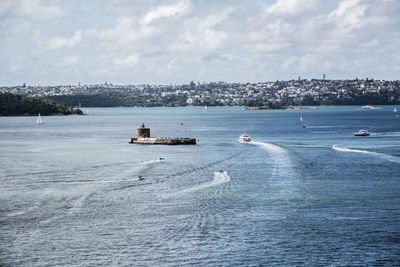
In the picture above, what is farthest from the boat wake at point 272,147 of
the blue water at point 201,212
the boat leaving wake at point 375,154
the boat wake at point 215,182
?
the boat wake at point 215,182

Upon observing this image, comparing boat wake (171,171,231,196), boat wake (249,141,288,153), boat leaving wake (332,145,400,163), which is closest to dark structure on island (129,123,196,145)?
boat wake (249,141,288,153)

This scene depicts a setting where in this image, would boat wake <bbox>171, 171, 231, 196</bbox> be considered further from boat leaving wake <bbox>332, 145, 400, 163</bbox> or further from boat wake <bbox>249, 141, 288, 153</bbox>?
boat wake <bbox>249, 141, 288, 153</bbox>

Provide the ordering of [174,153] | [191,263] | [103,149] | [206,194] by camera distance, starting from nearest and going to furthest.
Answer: [191,263] < [206,194] < [174,153] < [103,149]

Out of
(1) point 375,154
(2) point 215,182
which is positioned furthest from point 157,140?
(2) point 215,182

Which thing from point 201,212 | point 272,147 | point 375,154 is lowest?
point 201,212

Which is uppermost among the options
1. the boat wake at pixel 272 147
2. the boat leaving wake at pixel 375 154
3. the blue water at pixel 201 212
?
the boat leaving wake at pixel 375 154

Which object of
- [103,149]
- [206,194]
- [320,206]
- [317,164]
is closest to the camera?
[320,206]

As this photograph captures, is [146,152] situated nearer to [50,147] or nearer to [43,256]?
[50,147]

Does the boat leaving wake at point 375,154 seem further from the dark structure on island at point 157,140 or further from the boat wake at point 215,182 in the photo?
the dark structure on island at point 157,140

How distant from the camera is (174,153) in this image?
3890 inches

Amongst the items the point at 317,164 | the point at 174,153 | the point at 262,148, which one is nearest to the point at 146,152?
the point at 174,153

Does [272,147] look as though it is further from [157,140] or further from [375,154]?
[157,140]

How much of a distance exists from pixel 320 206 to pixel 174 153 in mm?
51891

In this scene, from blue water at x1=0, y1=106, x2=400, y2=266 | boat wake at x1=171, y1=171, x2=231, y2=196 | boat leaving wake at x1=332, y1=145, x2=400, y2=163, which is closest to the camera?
blue water at x1=0, y1=106, x2=400, y2=266
